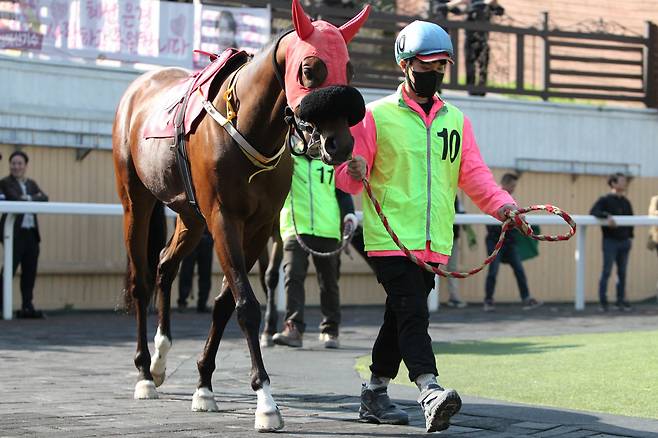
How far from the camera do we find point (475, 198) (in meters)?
6.43

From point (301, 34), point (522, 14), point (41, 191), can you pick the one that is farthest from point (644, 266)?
point (301, 34)

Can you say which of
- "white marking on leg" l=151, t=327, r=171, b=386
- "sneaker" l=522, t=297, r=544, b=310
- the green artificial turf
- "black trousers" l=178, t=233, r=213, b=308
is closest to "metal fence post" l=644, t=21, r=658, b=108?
"sneaker" l=522, t=297, r=544, b=310

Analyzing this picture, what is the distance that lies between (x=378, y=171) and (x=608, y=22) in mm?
16458

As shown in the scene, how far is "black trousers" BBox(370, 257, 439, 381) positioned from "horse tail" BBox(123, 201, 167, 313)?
8.39 ft

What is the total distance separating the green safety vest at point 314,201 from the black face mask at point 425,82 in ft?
15.3

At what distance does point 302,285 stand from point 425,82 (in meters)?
5.30

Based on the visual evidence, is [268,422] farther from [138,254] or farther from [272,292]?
[272,292]

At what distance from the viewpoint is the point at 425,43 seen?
6.04 meters

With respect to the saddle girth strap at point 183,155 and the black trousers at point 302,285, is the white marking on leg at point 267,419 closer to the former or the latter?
the saddle girth strap at point 183,155

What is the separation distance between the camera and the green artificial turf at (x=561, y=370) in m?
7.34

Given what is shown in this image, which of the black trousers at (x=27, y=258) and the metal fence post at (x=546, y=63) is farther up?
the metal fence post at (x=546, y=63)

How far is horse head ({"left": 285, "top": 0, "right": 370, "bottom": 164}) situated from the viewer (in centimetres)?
570

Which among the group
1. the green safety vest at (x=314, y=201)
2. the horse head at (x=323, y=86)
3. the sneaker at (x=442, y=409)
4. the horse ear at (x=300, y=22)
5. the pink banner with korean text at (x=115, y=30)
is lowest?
the sneaker at (x=442, y=409)

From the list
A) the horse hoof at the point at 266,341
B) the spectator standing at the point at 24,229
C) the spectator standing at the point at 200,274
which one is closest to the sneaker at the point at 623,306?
the spectator standing at the point at 200,274
